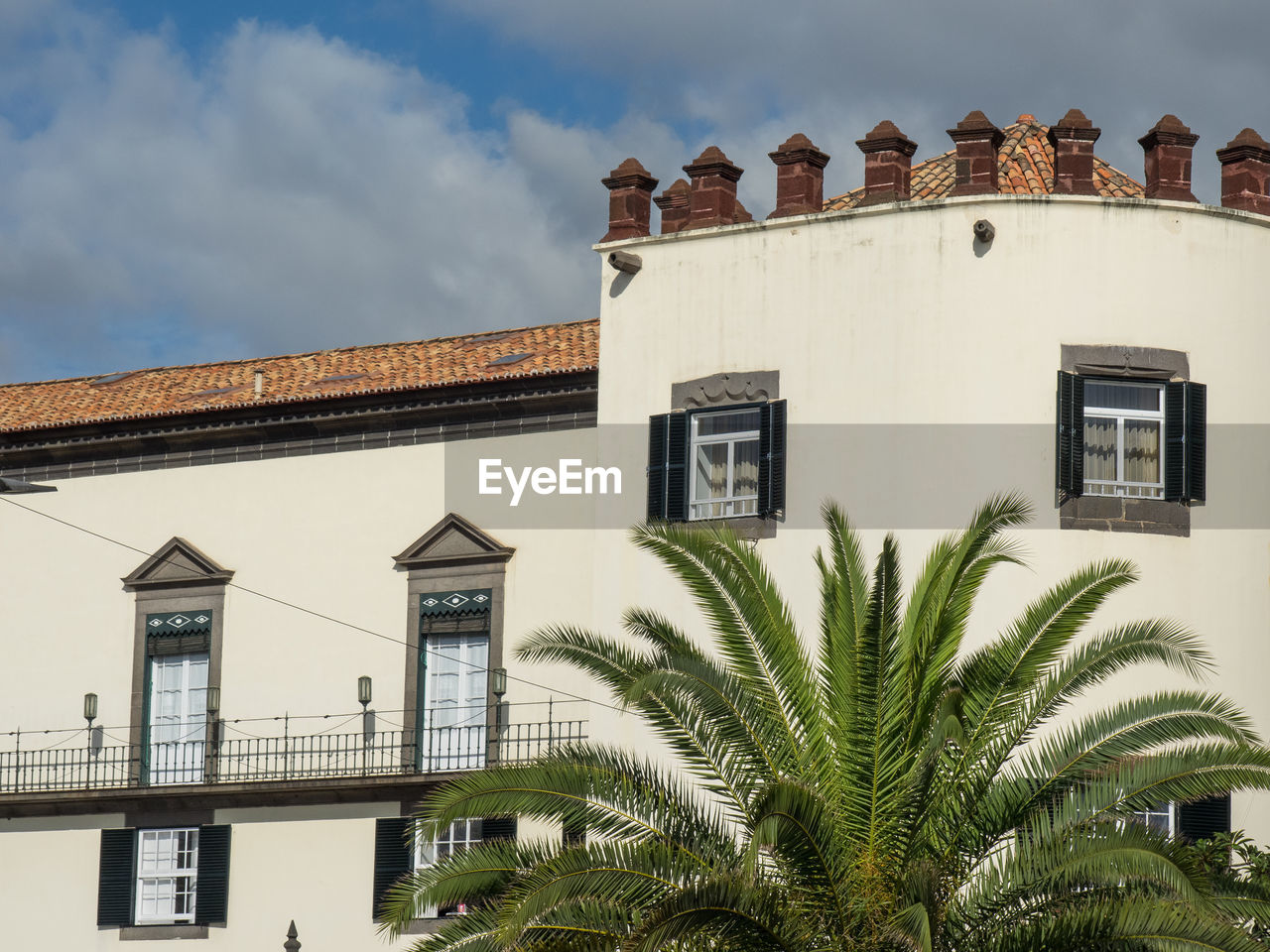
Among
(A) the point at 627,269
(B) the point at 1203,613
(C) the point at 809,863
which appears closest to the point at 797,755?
(C) the point at 809,863

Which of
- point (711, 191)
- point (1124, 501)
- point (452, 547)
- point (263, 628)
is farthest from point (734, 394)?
point (263, 628)

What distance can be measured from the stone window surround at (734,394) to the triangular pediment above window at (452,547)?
3437mm

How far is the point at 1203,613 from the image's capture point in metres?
22.9

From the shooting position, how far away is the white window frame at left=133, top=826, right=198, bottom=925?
2800 cm

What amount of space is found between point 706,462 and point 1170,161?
570cm

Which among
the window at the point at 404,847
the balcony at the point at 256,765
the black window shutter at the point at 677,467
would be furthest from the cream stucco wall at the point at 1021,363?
the window at the point at 404,847

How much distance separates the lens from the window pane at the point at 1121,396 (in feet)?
76.3

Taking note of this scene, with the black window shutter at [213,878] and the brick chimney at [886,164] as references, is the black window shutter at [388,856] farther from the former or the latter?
the brick chimney at [886,164]

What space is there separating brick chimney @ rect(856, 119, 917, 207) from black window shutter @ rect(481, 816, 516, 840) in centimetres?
792

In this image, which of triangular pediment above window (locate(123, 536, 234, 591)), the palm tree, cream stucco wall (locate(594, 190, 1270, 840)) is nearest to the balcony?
triangular pediment above window (locate(123, 536, 234, 591))

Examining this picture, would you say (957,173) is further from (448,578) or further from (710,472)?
(448,578)

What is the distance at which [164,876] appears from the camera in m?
28.1

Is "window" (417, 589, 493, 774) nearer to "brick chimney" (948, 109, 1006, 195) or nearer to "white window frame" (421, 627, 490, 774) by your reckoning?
"white window frame" (421, 627, 490, 774)

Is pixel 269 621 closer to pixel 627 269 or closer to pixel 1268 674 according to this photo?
pixel 627 269
